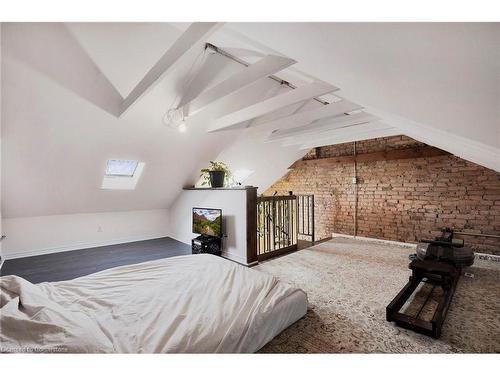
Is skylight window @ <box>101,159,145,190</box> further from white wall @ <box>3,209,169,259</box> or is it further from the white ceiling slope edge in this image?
white wall @ <box>3,209,169,259</box>

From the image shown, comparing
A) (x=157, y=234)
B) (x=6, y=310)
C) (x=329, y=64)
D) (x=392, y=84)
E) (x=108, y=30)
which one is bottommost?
(x=157, y=234)

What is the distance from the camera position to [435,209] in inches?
160

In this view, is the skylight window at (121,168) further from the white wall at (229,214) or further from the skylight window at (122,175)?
the white wall at (229,214)

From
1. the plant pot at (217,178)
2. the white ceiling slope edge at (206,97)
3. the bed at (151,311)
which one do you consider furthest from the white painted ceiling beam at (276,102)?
the bed at (151,311)

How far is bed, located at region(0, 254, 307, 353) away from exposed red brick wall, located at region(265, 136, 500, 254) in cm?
366

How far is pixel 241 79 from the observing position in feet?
7.90

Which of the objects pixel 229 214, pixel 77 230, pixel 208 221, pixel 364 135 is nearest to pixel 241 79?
pixel 229 214

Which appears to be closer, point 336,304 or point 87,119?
point 336,304

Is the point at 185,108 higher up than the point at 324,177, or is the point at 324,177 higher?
the point at 185,108

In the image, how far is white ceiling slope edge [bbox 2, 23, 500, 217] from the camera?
0.86m

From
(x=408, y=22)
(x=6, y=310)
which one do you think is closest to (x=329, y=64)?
(x=408, y=22)

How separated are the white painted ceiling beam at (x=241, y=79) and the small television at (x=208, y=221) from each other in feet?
5.49

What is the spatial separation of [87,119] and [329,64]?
116 inches
